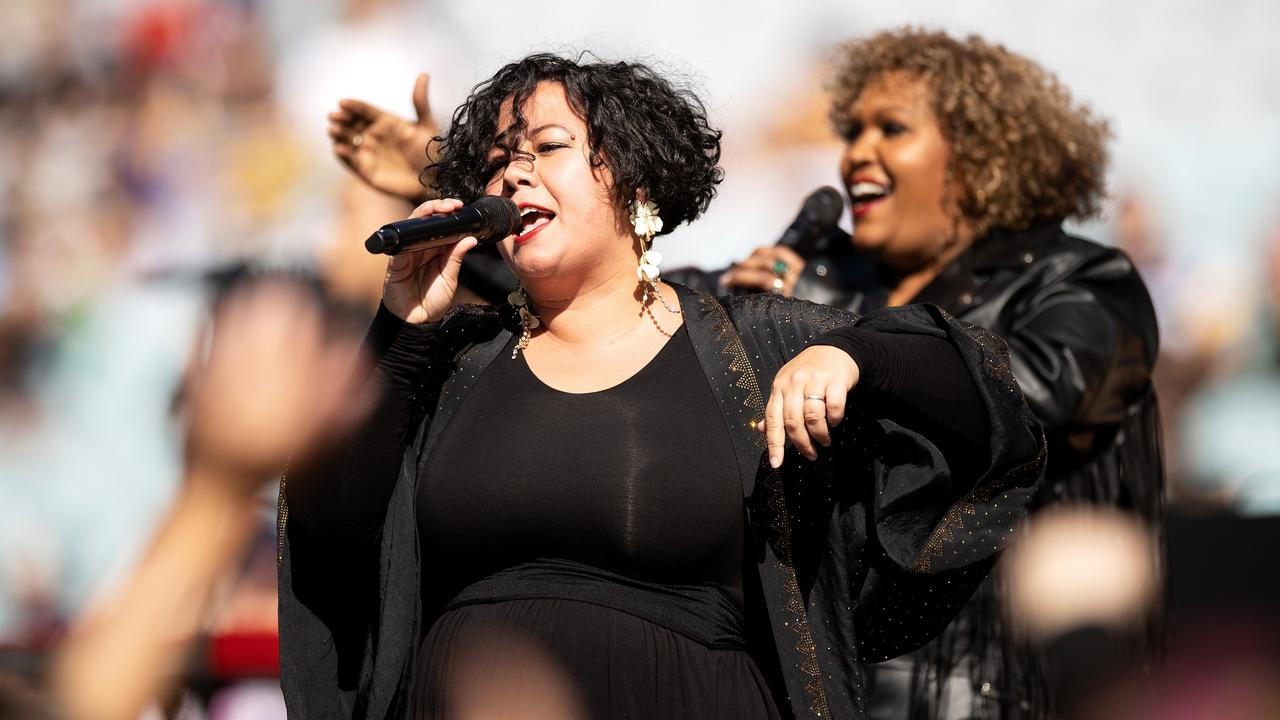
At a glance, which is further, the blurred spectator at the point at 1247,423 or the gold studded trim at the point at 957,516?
the blurred spectator at the point at 1247,423

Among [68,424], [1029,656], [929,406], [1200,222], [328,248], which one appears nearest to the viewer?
[929,406]

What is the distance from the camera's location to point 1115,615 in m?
2.83

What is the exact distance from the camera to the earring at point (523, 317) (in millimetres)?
1981

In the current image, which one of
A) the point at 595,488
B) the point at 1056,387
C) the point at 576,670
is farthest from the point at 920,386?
the point at 1056,387

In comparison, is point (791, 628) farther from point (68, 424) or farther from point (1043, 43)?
point (68, 424)

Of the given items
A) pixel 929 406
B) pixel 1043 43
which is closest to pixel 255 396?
pixel 929 406

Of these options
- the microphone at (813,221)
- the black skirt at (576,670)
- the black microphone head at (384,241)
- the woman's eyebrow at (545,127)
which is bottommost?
the black skirt at (576,670)

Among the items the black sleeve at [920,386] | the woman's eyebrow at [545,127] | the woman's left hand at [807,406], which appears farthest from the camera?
the woman's eyebrow at [545,127]

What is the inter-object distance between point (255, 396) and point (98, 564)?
1446 millimetres

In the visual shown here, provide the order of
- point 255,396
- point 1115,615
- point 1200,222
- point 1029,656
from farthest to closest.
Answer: point 1200,222, point 255,396, point 1115,615, point 1029,656

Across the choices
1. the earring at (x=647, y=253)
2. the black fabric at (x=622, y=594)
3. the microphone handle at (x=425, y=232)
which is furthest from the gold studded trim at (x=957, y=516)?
the microphone handle at (x=425, y=232)

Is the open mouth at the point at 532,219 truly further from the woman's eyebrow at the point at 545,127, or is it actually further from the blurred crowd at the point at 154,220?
the blurred crowd at the point at 154,220

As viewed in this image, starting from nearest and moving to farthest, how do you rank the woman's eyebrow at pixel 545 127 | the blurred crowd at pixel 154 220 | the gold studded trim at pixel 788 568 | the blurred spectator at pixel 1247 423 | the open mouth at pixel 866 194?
the gold studded trim at pixel 788 568
the woman's eyebrow at pixel 545 127
the open mouth at pixel 866 194
the blurred spectator at pixel 1247 423
the blurred crowd at pixel 154 220

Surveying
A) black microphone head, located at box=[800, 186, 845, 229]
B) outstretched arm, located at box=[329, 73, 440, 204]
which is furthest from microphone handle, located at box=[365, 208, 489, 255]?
black microphone head, located at box=[800, 186, 845, 229]
